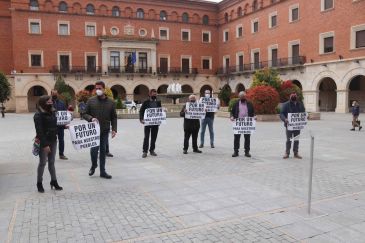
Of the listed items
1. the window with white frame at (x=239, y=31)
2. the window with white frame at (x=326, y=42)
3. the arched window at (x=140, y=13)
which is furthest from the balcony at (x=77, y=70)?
the window with white frame at (x=326, y=42)

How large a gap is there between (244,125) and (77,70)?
35.4 meters

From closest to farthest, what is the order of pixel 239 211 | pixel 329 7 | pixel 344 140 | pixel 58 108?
pixel 239 211
pixel 58 108
pixel 344 140
pixel 329 7

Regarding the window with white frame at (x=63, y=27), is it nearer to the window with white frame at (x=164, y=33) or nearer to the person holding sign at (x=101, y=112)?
the window with white frame at (x=164, y=33)

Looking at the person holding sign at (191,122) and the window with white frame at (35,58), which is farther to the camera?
the window with white frame at (35,58)

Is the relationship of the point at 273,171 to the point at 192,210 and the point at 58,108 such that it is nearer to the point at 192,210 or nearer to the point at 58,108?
the point at 192,210

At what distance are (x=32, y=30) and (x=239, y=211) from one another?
40724mm

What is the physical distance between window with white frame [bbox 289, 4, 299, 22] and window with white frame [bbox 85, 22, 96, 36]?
Result: 22.9 metres

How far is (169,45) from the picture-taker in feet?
150

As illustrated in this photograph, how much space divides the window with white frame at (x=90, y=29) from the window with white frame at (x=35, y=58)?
234 inches

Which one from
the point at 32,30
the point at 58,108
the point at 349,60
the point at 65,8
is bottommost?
the point at 58,108

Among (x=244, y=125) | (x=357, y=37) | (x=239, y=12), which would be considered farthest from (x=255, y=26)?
→ (x=244, y=125)

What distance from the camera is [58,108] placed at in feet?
30.8

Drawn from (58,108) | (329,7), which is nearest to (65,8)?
(329,7)

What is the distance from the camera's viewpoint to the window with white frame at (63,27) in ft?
133
